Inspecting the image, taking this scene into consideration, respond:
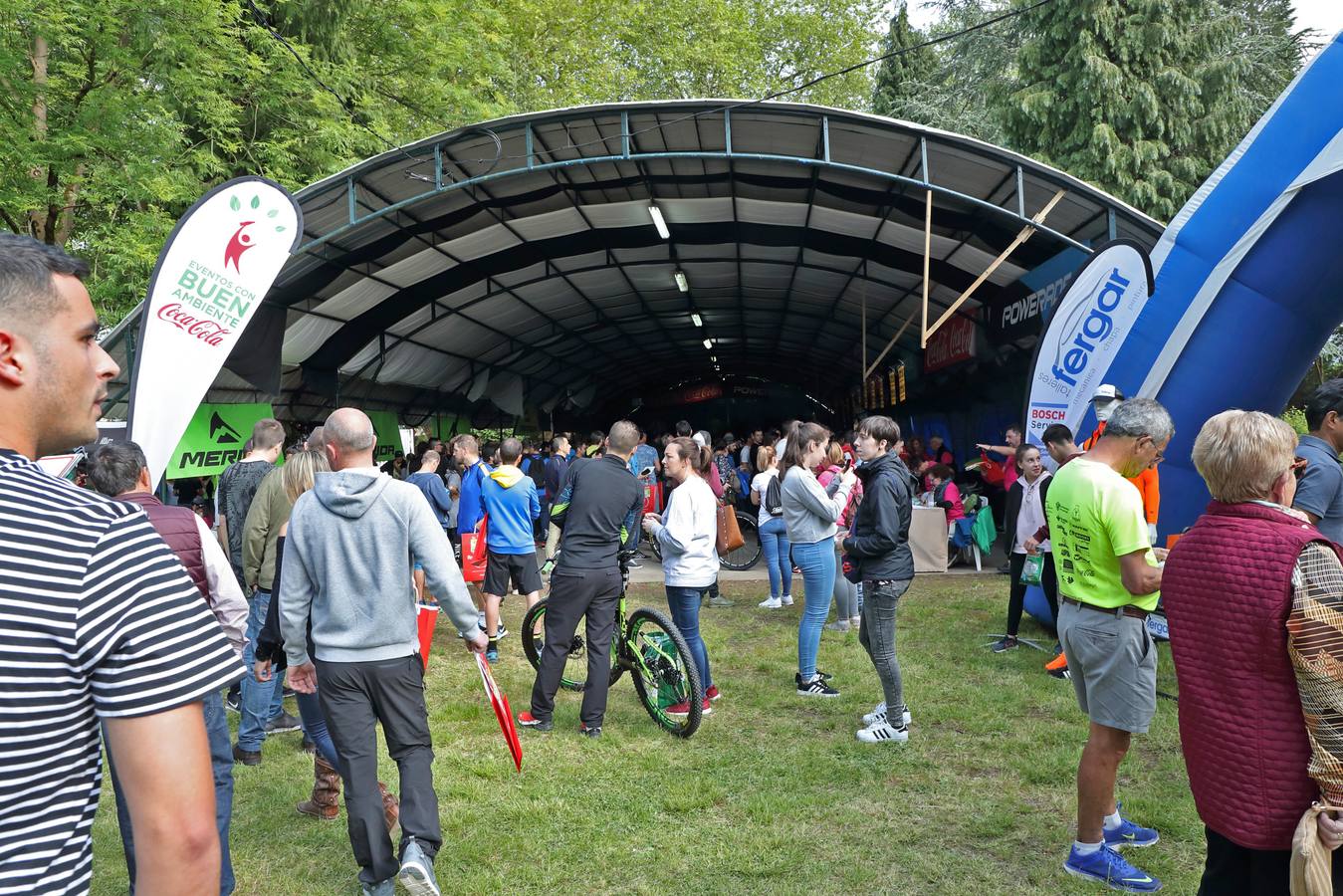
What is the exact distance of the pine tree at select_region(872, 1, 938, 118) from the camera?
2923 centimetres

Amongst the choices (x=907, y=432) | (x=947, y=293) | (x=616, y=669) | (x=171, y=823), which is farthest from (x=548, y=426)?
(x=171, y=823)

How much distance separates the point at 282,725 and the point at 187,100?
38.9 feet

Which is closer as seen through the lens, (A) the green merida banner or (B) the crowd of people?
(B) the crowd of people

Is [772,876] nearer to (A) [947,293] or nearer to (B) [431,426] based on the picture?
(A) [947,293]

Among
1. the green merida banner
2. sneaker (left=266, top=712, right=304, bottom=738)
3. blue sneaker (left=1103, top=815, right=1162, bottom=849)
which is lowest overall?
sneaker (left=266, top=712, right=304, bottom=738)

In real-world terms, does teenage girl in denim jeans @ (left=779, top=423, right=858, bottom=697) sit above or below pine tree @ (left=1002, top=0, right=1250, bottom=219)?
below

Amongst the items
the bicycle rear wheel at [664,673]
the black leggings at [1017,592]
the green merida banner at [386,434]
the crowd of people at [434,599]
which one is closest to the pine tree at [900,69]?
the green merida banner at [386,434]

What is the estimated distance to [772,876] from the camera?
3.80 m

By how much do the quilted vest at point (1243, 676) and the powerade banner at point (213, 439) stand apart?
10314 millimetres

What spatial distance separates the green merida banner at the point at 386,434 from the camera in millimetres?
17562

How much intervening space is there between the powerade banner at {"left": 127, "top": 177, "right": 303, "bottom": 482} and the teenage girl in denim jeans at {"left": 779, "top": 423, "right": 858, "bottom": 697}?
178 inches

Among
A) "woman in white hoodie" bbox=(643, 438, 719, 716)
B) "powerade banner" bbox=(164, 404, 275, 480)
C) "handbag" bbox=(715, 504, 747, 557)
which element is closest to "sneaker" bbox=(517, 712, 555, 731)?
"woman in white hoodie" bbox=(643, 438, 719, 716)

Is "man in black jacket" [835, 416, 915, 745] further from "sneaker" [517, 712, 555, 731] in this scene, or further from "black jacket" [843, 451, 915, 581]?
"sneaker" [517, 712, 555, 731]

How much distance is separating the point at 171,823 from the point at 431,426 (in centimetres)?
2098
